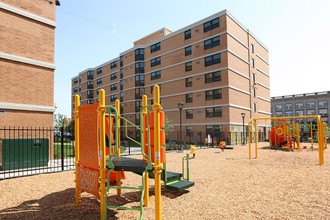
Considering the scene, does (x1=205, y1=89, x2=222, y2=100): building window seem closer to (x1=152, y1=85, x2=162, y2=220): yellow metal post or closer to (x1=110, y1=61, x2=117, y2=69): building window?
(x1=110, y1=61, x2=117, y2=69): building window

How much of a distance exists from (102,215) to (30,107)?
40.7ft

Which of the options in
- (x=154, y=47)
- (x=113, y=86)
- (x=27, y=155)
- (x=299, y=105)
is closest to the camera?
(x=27, y=155)

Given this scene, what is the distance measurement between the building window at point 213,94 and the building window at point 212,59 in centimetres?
436

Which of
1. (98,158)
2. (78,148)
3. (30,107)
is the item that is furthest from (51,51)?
(98,158)

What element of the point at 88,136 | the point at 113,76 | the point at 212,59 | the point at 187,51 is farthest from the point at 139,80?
the point at 88,136

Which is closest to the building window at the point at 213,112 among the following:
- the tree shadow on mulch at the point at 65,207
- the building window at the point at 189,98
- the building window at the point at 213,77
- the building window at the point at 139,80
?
the building window at the point at 189,98

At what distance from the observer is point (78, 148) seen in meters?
6.19

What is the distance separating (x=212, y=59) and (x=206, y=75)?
8.66 feet

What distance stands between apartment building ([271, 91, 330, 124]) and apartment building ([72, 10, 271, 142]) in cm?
4198

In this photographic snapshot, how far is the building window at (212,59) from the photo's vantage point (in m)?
35.4

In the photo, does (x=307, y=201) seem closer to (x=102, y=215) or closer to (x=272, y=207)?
(x=272, y=207)

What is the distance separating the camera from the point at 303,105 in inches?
3187

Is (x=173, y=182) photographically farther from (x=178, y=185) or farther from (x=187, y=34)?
(x=187, y=34)

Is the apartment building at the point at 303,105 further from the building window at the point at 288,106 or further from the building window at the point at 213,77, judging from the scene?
the building window at the point at 213,77
